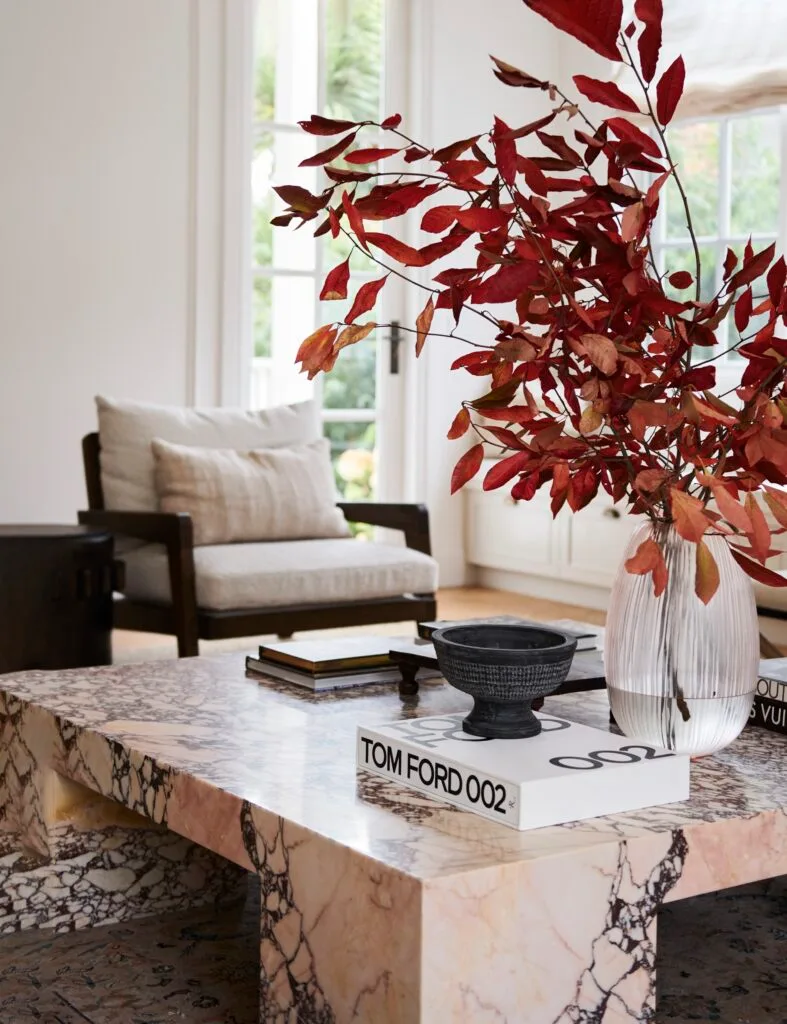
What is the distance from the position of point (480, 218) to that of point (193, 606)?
2444 mm

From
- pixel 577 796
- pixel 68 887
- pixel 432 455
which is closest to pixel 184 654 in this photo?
pixel 68 887

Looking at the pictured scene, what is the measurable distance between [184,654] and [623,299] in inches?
93.5

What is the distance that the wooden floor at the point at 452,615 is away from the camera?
15.6 feet

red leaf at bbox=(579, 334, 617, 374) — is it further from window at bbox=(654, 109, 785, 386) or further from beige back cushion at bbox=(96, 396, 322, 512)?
window at bbox=(654, 109, 785, 386)

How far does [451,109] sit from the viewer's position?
5.96m

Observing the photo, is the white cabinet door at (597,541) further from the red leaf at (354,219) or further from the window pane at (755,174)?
the red leaf at (354,219)

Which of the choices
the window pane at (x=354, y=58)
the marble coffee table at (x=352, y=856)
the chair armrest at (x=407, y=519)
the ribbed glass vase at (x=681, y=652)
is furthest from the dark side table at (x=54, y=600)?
the window pane at (x=354, y=58)

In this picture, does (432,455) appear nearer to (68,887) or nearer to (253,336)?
(253,336)

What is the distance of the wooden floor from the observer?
188 inches

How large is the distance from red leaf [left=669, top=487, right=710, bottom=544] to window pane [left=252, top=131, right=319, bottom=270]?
454 centimetres

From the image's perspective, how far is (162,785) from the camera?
1.48 m

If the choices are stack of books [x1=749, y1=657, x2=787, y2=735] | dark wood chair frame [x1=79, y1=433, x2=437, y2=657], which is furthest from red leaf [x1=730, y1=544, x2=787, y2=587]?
dark wood chair frame [x1=79, y1=433, x2=437, y2=657]

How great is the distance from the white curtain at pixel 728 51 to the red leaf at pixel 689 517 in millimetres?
4295

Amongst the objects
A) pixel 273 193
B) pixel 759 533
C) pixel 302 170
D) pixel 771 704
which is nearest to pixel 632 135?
pixel 759 533
